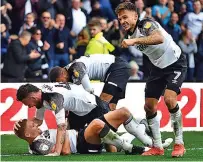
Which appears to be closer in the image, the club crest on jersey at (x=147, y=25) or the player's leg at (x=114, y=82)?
the club crest on jersey at (x=147, y=25)

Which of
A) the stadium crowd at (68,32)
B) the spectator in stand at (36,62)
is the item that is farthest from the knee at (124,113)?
the spectator in stand at (36,62)

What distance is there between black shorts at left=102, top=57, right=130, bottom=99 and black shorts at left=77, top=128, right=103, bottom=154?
2046 mm

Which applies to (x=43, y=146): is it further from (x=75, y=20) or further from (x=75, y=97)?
(x=75, y=20)

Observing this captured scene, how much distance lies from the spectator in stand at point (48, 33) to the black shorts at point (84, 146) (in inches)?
315

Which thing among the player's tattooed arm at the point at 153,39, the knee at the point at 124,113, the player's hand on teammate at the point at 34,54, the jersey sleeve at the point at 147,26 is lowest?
the knee at the point at 124,113

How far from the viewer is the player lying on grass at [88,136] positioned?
12586 mm

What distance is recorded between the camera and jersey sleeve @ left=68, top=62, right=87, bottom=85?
14.2 m

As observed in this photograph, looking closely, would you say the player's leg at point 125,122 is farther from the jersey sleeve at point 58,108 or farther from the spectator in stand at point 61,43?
the spectator in stand at point 61,43

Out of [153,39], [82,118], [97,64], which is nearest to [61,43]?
[97,64]

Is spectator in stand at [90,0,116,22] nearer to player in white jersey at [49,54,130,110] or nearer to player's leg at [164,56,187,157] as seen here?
player in white jersey at [49,54,130,110]

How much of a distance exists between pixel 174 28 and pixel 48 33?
3.25m

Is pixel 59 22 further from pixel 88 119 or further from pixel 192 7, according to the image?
pixel 88 119

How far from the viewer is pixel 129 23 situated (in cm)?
1264

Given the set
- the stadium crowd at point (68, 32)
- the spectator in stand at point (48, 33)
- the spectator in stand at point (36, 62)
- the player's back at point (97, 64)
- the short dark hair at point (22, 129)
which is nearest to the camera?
the short dark hair at point (22, 129)
